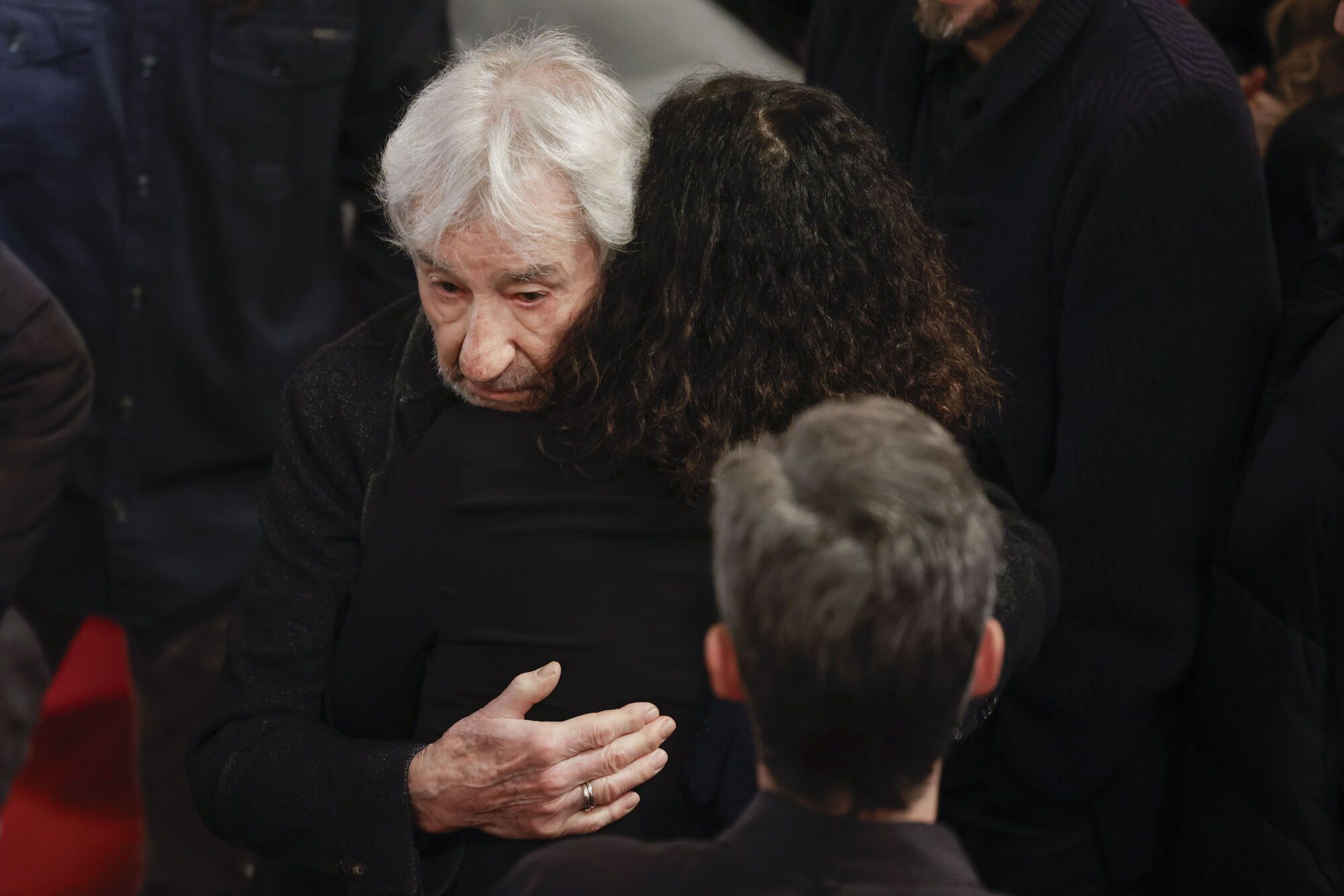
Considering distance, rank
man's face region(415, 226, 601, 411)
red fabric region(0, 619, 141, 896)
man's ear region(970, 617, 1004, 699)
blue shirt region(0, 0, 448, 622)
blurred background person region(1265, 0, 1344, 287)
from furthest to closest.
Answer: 1. red fabric region(0, 619, 141, 896)
2. blue shirt region(0, 0, 448, 622)
3. blurred background person region(1265, 0, 1344, 287)
4. man's face region(415, 226, 601, 411)
5. man's ear region(970, 617, 1004, 699)

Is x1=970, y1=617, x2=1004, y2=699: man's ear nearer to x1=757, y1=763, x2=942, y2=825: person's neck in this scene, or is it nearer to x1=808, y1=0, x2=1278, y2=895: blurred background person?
x1=757, y1=763, x2=942, y2=825: person's neck

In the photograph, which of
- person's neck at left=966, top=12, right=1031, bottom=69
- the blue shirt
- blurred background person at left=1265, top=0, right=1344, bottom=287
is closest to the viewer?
blurred background person at left=1265, top=0, right=1344, bottom=287

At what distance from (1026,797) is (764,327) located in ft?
2.98

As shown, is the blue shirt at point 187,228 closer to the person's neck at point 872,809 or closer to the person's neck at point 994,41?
the person's neck at point 994,41

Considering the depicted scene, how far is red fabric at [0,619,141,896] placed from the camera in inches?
102

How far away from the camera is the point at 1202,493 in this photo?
1.81 metres

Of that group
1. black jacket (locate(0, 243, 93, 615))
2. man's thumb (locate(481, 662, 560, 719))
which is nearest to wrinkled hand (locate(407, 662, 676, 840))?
man's thumb (locate(481, 662, 560, 719))

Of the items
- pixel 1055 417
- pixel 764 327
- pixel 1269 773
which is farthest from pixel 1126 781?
pixel 764 327

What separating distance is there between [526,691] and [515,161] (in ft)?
Answer: 1.69

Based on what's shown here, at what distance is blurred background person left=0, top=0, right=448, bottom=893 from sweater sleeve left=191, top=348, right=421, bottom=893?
2.75ft

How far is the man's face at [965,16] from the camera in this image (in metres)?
1.90

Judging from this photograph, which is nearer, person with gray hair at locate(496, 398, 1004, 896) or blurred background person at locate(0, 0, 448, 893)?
person with gray hair at locate(496, 398, 1004, 896)

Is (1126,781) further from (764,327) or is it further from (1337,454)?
(764,327)

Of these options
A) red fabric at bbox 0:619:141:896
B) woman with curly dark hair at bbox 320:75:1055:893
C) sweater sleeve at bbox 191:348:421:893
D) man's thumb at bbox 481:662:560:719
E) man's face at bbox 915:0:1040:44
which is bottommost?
A: red fabric at bbox 0:619:141:896
